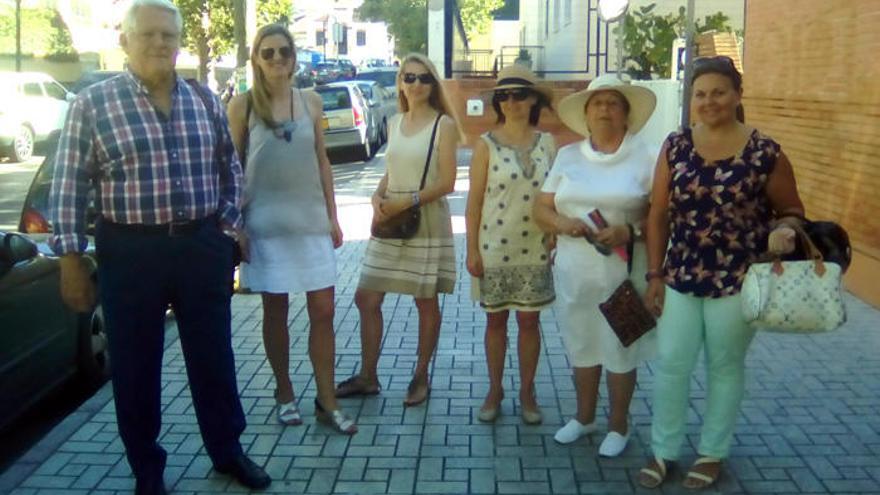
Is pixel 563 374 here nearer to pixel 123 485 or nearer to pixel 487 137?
pixel 487 137

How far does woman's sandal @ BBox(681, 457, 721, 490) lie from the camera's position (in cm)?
453

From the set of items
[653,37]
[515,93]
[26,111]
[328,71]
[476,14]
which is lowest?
[26,111]

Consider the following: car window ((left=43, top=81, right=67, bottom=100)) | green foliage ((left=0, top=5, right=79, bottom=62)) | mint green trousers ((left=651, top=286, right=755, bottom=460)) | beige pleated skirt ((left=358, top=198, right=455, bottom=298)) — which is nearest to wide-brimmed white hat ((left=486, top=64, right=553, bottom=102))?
beige pleated skirt ((left=358, top=198, right=455, bottom=298))

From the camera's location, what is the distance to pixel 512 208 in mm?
5109

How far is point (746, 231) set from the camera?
4238mm

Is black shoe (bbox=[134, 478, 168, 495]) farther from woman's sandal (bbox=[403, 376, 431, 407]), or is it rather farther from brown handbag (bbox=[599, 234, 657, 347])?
brown handbag (bbox=[599, 234, 657, 347])

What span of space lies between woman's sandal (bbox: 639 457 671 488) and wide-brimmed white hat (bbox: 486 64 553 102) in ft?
5.92

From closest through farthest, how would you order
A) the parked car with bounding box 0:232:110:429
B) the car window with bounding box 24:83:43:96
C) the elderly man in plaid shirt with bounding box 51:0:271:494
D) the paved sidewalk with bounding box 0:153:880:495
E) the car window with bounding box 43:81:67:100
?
the elderly man in plaid shirt with bounding box 51:0:271:494 < the paved sidewalk with bounding box 0:153:880:495 < the parked car with bounding box 0:232:110:429 < the car window with bounding box 24:83:43:96 < the car window with bounding box 43:81:67:100

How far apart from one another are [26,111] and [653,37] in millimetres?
13109

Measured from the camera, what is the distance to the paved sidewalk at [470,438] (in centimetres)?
466

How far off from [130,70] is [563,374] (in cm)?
321

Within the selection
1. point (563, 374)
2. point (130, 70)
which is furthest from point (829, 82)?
point (130, 70)

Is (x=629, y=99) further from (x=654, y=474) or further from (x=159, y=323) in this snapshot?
(x=159, y=323)

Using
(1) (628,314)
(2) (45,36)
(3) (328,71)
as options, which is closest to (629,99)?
(1) (628,314)
